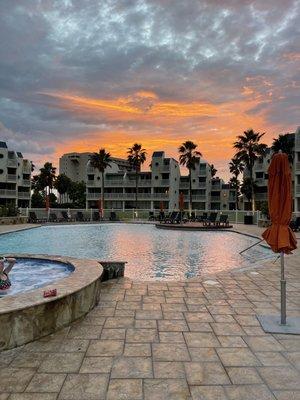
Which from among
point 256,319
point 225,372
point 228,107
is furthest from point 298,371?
point 228,107

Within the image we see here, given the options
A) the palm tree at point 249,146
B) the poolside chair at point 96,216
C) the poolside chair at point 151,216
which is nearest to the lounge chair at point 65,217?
the poolside chair at point 96,216

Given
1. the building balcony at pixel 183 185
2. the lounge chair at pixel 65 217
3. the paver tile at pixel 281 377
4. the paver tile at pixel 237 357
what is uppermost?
the building balcony at pixel 183 185

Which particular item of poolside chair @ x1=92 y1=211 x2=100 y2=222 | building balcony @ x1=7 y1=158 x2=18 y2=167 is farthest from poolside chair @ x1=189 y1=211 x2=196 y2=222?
building balcony @ x1=7 y1=158 x2=18 y2=167

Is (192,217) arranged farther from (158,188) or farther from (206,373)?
(206,373)

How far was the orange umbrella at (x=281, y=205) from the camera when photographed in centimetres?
527

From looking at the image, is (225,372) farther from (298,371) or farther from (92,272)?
(92,272)

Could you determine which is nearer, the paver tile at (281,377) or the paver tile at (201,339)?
the paver tile at (281,377)

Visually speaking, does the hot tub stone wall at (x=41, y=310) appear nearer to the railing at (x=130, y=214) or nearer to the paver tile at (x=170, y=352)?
the paver tile at (x=170, y=352)

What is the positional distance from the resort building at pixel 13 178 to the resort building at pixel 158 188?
10.7 m

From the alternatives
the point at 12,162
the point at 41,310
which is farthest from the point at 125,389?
the point at 12,162

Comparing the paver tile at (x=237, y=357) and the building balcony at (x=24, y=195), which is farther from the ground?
the building balcony at (x=24, y=195)

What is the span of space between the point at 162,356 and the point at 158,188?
58.2 m

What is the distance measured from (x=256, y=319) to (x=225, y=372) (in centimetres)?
202

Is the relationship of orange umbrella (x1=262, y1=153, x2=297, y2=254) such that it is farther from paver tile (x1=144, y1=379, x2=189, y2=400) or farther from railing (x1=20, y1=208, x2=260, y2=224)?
railing (x1=20, y1=208, x2=260, y2=224)
